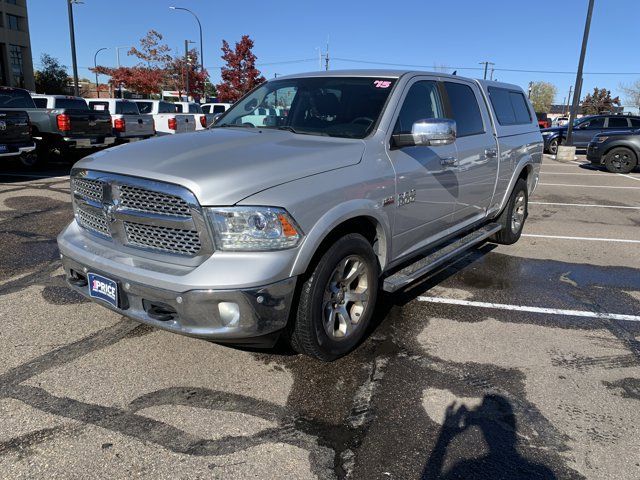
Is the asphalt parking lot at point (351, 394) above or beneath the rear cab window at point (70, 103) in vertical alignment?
beneath

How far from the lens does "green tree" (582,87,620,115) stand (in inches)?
3413

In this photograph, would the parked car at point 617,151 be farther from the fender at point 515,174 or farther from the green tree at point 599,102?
the green tree at point 599,102

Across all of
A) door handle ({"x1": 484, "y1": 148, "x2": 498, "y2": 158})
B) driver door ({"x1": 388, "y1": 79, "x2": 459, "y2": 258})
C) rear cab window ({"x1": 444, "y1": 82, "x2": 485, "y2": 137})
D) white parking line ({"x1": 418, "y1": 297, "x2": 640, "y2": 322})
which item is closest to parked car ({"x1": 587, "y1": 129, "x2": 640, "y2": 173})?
door handle ({"x1": 484, "y1": 148, "x2": 498, "y2": 158})

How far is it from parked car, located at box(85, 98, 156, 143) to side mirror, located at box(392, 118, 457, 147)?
1249 cm

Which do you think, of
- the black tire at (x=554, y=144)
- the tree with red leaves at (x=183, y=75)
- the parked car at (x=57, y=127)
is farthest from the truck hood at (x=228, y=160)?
the tree with red leaves at (x=183, y=75)

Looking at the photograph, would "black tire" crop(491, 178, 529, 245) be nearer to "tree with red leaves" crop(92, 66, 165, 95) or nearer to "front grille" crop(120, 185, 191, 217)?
"front grille" crop(120, 185, 191, 217)

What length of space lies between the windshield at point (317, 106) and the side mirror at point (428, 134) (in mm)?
258

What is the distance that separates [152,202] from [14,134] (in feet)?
31.8

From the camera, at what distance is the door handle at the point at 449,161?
4320 mm

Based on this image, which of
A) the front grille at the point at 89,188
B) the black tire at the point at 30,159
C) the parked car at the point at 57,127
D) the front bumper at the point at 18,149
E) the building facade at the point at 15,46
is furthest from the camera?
the building facade at the point at 15,46

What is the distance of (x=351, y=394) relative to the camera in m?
3.12

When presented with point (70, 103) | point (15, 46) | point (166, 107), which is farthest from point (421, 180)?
point (15, 46)

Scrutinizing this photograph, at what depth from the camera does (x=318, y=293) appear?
310cm

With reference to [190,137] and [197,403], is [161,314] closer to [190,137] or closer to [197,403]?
[197,403]
